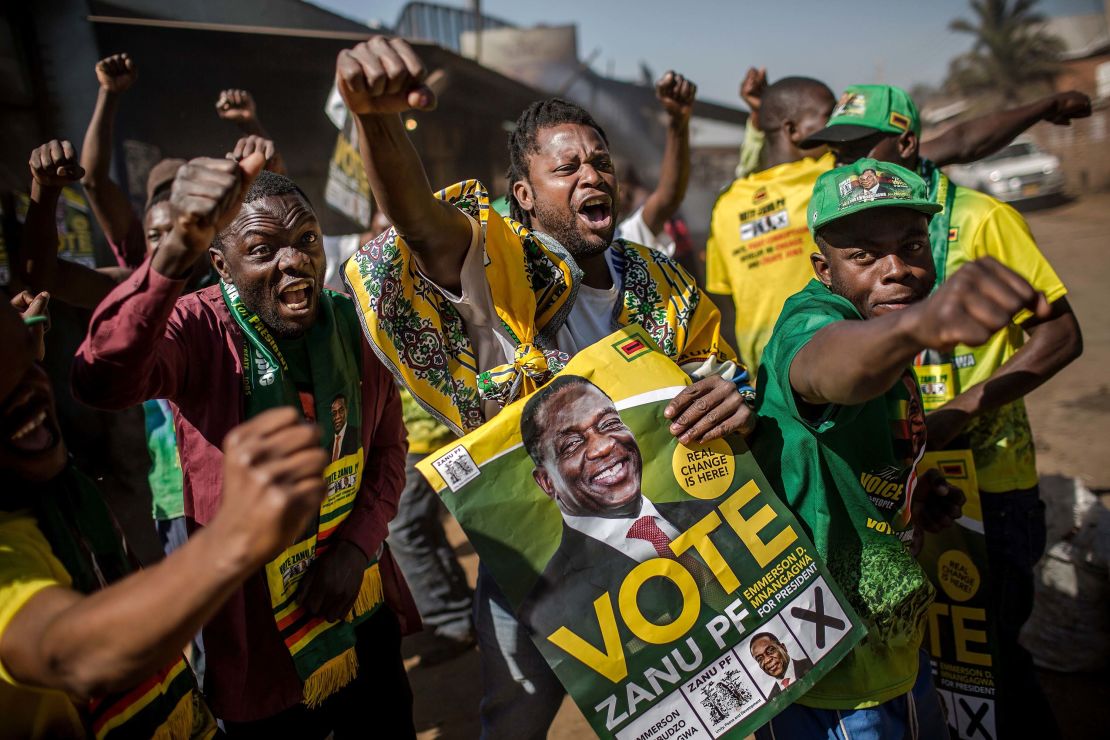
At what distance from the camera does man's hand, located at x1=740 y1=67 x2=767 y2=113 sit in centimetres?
449

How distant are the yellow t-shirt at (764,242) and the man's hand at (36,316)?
9.11 feet

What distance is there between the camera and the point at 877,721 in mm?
1969

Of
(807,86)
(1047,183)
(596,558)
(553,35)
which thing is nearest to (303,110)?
(807,86)

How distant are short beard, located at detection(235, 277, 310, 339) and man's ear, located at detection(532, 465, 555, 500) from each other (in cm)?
92

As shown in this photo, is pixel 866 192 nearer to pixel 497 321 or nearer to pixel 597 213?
pixel 597 213

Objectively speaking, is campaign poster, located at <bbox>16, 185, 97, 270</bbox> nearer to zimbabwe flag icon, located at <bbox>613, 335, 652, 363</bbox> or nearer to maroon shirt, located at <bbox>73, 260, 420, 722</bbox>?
maroon shirt, located at <bbox>73, 260, 420, 722</bbox>

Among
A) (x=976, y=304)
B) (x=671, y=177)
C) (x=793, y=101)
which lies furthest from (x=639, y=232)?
(x=976, y=304)

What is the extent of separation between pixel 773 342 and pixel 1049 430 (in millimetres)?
5788

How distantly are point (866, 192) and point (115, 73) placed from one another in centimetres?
281

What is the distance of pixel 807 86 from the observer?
159 inches

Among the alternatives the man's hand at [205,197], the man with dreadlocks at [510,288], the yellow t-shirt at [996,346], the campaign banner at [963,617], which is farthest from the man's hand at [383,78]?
the yellow t-shirt at [996,346]

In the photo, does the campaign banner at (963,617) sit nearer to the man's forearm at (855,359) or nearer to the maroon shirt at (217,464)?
the man's forearm at (855,359)

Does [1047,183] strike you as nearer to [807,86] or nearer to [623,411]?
[807,86]

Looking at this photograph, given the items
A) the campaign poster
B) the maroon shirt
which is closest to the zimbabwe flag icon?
the maroon shirt
